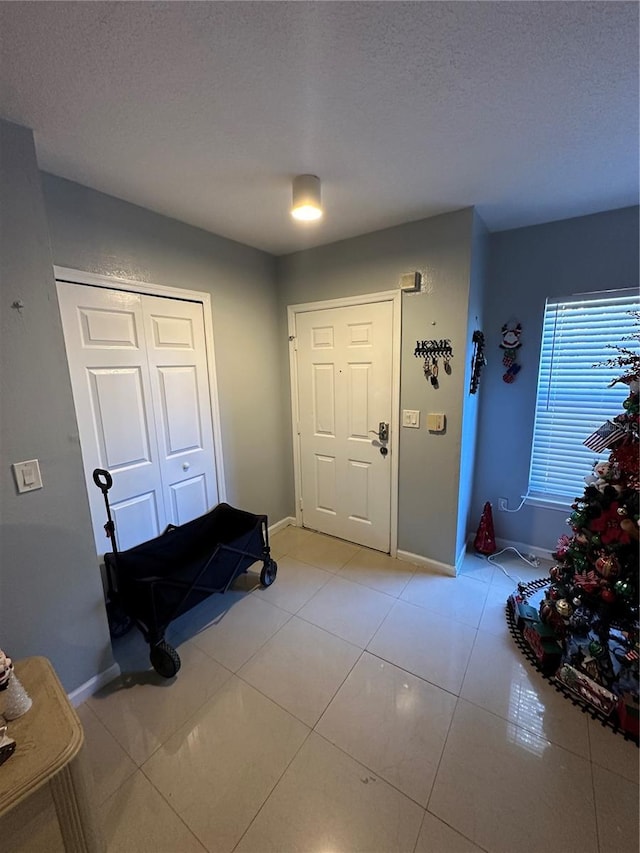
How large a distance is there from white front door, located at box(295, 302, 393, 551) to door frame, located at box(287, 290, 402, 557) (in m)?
0.03

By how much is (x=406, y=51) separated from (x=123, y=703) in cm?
274

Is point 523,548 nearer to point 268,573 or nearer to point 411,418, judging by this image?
point 411,418

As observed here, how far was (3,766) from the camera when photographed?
910 mm

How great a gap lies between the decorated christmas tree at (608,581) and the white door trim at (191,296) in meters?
2.20

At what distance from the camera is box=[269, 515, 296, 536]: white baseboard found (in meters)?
3.10

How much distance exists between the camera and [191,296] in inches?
89.4

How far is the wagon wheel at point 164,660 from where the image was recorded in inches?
66.0

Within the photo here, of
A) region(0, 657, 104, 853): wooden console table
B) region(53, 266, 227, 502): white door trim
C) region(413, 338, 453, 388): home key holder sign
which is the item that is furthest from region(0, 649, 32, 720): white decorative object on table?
region(413, 338, 453, 388): home key holder sign

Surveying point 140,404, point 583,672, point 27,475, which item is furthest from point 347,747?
point 140,404

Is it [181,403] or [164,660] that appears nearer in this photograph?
[164,660]

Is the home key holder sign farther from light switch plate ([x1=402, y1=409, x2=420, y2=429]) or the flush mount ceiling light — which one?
the flush mount ceiling light

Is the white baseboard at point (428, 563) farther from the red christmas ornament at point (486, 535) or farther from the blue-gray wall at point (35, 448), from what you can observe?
the blue-gray wall at point (35, 448)

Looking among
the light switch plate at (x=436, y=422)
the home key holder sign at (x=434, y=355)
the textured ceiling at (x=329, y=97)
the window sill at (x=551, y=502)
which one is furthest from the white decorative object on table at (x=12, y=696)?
the window sill at (x=551, y=502)

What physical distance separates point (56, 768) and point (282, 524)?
232 cm
